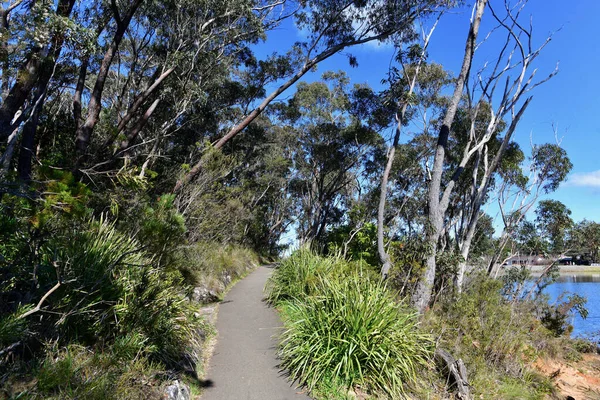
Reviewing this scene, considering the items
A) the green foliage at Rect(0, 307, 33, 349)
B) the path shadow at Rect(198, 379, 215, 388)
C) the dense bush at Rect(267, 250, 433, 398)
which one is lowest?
the path shadow at Rect(198, 379, 215, 388)

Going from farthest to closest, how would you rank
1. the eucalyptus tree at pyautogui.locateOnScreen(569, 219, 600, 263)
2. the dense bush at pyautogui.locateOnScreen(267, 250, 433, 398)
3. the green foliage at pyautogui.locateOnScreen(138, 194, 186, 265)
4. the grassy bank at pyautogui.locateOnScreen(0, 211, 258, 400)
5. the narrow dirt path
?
the eucalyptus tree at pyautogui.locateOnScreen(569, 219, 600, 263) → the green foliage at pyautogui.locateOnScreen(138, 194, 186, 265) → the dense bush at pyautogui.locateOnScreen(267, 250, 433, 398) → the narrow dirt path → the grassy bank at pyautogui.locateOnScreen(0, 211, 258, 400)

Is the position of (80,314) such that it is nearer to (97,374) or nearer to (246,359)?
(97,374)

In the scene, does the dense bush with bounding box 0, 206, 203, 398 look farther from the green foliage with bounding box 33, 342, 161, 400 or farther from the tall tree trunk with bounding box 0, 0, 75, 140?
the tall tree trunk with bounding box 0, 0, 75, 140

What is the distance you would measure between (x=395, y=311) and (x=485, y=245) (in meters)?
27.6

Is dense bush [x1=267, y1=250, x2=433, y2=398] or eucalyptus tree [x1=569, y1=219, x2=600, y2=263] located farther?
eucalyptus tree [x1=569, y1=219, x2=600, y2=263]

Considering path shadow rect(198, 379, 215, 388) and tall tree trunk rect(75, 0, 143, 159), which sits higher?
tall tree trunk rect(75, 0, 143, 159)

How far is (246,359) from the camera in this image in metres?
6.76

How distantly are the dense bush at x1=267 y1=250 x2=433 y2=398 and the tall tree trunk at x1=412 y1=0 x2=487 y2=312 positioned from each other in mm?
2612

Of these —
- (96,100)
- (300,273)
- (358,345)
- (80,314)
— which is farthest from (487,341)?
(96,100)

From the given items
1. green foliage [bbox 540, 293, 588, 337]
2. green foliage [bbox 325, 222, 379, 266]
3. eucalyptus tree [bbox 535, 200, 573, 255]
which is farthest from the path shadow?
eucalyptus tree [bbox 535, 200, 573, 255]

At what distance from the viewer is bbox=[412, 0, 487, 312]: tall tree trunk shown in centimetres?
941

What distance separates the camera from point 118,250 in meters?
6.02

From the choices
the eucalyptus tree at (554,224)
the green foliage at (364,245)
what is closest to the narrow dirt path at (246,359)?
the green foliage at (364,245)

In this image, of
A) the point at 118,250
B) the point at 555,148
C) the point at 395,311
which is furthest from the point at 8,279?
the point at 555,148
